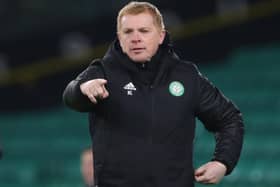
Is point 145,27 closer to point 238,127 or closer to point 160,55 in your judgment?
point 160,55

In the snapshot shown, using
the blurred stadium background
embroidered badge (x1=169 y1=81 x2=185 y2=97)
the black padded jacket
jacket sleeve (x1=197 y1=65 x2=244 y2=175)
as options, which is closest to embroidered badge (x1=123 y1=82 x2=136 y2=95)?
the black padded jacket

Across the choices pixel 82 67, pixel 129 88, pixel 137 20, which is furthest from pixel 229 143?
pixel 82 67

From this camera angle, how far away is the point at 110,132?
10.1ft

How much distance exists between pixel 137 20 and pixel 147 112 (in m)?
0.33

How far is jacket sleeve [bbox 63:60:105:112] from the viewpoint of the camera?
298 cm

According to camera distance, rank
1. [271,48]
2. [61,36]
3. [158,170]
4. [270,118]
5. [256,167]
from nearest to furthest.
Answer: [158,170], [256,167], [270,118], [271,48], [61,36]

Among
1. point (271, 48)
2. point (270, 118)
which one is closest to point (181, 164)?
point (270, 118)

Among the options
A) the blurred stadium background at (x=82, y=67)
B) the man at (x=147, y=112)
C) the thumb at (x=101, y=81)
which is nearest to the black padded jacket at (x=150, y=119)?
the man at (x=147, y=112)

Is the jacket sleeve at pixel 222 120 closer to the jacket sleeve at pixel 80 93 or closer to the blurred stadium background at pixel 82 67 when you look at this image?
the jacket sleeve at pixel 80 93

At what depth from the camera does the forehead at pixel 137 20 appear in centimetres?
307

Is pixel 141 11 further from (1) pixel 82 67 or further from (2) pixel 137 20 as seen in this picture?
(1) pixel 82 67

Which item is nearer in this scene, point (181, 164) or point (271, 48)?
point (181, 164)

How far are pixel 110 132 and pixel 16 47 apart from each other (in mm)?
7516

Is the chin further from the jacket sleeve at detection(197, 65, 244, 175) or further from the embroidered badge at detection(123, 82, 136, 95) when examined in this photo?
the jacket sleeve at detection(197, 65, 244, 175)
